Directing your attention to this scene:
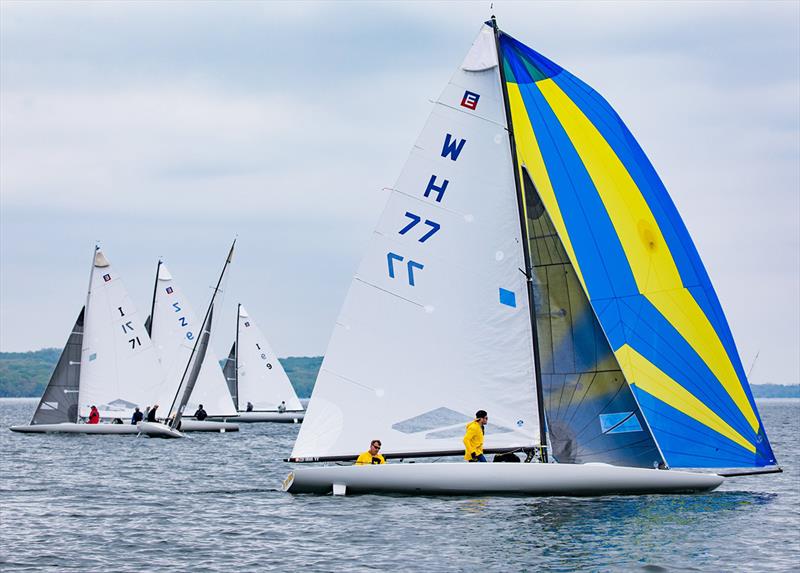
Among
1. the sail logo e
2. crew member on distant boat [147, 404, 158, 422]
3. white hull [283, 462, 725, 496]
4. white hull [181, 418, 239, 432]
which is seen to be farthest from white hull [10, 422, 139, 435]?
the sail logo e

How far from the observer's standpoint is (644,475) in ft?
73.2

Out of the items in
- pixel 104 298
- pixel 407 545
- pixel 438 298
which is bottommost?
pixel 407 545

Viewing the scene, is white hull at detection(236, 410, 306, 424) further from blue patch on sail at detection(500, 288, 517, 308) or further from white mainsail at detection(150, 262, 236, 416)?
blue patch on sail at detection(500, 288, 517, 308)

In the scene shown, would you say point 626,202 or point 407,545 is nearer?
point 407,545

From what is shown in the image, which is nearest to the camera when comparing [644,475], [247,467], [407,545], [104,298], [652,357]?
[407,545]

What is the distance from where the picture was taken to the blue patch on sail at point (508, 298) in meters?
23.5

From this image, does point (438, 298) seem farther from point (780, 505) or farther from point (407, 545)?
point (780, 505)

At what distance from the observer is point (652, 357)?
23969mm

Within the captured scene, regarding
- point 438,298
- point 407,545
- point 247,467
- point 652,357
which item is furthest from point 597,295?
point 247,467

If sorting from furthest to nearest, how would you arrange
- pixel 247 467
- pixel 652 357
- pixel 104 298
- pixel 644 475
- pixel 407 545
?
pixel 104 298, pixel 247 467, pixel 652 357, pixel 644 475, pixel 407 545

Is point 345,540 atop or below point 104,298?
below

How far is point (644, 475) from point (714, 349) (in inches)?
120

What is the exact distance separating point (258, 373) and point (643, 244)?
194 feet

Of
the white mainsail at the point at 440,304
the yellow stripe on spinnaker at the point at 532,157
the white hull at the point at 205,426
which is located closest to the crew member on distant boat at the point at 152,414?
the white hull at the point at 205,426
